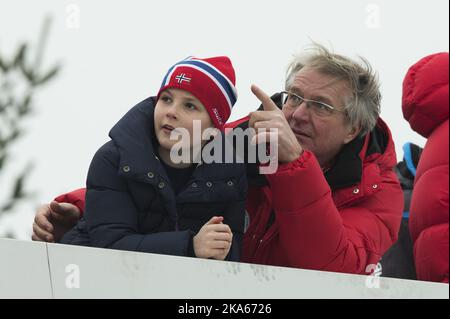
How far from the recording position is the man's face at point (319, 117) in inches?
108

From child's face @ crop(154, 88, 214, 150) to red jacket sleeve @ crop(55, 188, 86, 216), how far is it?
0.43 meters

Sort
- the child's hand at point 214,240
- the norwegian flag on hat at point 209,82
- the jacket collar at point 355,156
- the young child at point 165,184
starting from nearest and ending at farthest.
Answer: the child's hand at point 214,240
the young child at point 165,184
the norwegian flag on hat at point 209,82
the jacket collar at point 355,156

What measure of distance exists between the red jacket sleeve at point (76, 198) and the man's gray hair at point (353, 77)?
2.34ft

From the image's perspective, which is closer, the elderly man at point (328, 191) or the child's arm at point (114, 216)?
the child's arm at point (114, 216)

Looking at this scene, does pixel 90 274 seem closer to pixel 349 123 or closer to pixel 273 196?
pixel 273 196

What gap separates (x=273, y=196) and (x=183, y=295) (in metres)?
0.43

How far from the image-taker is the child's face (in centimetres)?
242

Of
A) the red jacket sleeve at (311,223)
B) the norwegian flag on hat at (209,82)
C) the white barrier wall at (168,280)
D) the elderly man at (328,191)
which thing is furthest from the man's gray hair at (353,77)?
the white barrier wall at (168,280)

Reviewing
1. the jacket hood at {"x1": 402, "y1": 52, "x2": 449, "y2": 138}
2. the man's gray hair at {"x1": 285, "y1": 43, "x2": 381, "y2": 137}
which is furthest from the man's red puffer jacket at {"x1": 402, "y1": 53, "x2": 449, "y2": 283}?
the man's gray hair at {"x1": 285, "y1": 43, "x2": 381, "y2": 137}

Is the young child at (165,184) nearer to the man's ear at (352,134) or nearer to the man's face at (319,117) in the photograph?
the man's face at (319,117)

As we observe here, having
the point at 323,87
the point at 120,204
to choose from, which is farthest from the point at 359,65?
the point at 120,204

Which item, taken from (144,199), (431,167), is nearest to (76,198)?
(144,199)

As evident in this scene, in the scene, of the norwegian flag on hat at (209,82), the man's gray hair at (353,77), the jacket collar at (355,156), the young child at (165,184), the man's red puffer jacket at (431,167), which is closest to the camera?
the man's red puffer jacket at (431,167)

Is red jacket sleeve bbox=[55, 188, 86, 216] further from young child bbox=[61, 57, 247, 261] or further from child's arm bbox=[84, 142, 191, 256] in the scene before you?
child's arm bbox=[84, 142, 191, 256]
